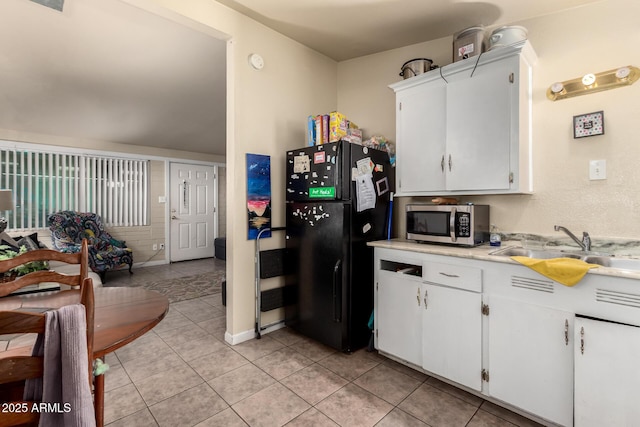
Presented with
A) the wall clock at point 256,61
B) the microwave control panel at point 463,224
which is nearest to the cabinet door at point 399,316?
the microwave control panel at point 463,224

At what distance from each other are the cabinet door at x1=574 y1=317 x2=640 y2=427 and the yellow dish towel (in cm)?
20

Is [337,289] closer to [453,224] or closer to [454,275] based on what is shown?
[454,275]

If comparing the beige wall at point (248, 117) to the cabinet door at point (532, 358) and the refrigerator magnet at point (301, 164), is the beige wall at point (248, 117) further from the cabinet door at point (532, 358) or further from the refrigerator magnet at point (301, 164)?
the cabinet door at point (532, 358)

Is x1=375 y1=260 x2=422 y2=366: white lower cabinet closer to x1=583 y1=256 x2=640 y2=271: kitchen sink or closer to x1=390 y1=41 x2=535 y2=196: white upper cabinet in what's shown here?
x1=390 y1=41 x2=535 y2=196: white upper cabinet

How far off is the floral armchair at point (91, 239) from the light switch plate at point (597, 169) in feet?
18.4

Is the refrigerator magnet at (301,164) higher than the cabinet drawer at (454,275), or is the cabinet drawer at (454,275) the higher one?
the refrigerator magnet at (301,164)

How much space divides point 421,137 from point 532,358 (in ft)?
5.34

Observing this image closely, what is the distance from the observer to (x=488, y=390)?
1.78 metres

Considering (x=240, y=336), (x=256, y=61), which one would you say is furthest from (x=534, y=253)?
(x=256, y=61)

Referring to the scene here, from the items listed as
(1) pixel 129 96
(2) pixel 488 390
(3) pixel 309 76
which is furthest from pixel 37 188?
(2) pixel 488 390

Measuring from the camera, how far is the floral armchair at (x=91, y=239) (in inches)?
173

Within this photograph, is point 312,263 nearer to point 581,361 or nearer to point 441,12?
point 581,361

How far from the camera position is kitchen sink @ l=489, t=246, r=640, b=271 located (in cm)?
173

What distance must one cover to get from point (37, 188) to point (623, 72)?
6.97 meters
